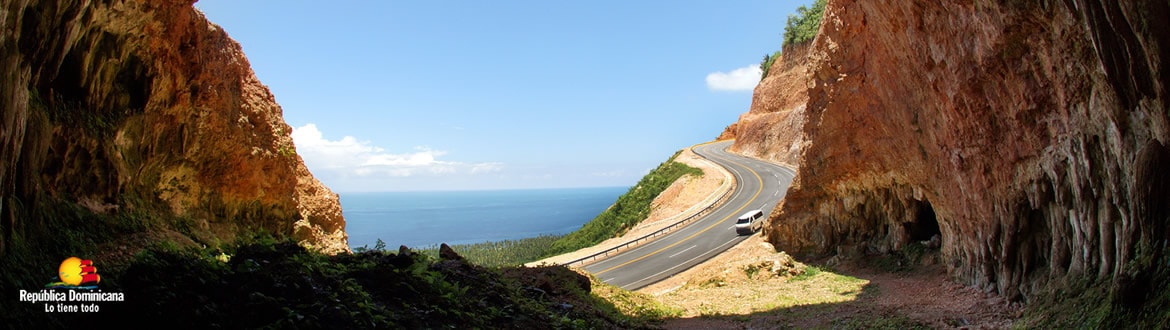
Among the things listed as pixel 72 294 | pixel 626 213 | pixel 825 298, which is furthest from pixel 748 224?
pixel 72 294

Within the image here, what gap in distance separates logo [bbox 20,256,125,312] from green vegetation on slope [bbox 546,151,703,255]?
43523 mm

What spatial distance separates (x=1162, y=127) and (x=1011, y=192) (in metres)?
5.32

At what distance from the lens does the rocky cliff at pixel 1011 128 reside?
321 inches

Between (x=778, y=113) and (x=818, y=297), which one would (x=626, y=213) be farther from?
(x=818, y=297)

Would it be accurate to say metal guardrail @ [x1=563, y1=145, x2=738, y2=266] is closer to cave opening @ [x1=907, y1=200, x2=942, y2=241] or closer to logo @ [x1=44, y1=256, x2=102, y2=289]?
cave opening @ [x1=907, y1=200, x2=942, y2=241]

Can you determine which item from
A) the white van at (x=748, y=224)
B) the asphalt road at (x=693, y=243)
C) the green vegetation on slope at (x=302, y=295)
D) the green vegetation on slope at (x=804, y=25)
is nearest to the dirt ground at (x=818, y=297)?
the asphalt road at (x=693, y=243)

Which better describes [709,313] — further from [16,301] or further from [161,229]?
[16,301]

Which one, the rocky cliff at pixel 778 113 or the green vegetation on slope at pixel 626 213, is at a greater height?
the rocky cliff at pixel 778 113

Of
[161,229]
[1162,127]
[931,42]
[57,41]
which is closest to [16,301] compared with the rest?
[57,41]

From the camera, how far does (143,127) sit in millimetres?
10914

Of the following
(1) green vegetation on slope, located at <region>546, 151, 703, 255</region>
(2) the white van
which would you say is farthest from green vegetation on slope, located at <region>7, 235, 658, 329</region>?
(1) green vegetation on slope, located at <region>546, 151, 703, 255</region>

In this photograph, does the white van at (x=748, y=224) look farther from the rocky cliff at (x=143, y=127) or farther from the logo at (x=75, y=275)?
the logo at (x=75, y=275)

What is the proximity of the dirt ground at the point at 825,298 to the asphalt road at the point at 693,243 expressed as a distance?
6.14ft

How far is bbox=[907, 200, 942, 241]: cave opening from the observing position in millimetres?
22445
